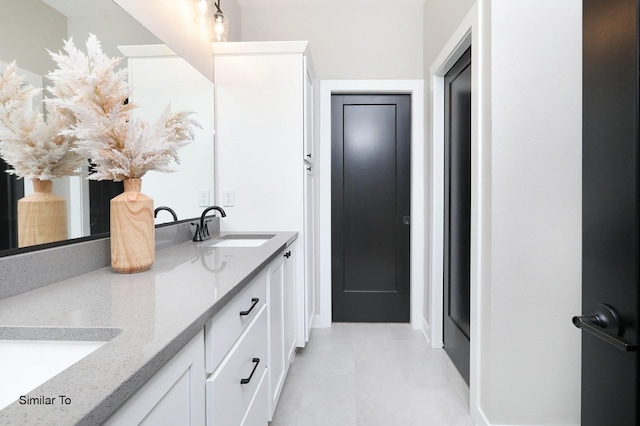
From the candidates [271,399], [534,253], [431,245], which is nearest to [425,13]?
[431,245]

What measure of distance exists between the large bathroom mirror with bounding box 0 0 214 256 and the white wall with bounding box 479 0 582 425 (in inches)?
59.8

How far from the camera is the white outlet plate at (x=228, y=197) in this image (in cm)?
254

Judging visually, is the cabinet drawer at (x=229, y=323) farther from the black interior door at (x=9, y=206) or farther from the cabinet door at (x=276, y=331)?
the black interior door at (x=9, y=206)

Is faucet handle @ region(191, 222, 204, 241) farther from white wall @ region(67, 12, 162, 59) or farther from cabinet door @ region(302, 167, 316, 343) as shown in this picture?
white wall @ region(67, 12, 162, 59)

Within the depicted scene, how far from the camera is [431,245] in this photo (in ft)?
9.31

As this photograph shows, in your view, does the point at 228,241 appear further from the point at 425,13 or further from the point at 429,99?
the point at 425,13

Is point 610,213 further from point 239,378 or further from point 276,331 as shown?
point 276,331

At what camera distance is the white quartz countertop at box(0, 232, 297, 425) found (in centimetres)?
47

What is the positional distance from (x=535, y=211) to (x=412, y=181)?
158 cm

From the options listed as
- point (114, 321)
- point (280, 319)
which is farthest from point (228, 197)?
point (114, 321)

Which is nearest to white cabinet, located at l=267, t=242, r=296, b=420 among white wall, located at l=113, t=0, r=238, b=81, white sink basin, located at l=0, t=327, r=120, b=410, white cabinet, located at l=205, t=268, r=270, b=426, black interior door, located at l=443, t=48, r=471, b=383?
white cabinet, located at l=205, t=268, r=270, b=426

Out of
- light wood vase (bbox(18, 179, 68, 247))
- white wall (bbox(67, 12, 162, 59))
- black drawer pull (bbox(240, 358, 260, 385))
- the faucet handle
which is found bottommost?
black drawer pull (bbox(240, 358, 260, 385))

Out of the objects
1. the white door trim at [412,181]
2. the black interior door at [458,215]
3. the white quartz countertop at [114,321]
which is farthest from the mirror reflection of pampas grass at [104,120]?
the white door trim at [412,181]

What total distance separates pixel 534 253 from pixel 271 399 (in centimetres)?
138
